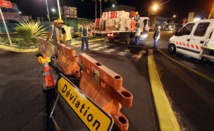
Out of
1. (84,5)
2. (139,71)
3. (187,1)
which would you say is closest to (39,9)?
(84,5)

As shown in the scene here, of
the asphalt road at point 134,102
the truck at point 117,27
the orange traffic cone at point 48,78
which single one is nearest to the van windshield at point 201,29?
the asphalt road at point 134,102

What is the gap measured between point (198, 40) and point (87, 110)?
7218 mm

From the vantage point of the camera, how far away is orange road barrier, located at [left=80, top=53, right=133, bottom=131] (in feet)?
6.49

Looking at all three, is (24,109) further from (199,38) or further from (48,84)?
(199,38)

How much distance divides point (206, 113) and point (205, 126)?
0.53 meters

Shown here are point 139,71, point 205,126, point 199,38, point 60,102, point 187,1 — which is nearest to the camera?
point 205,126

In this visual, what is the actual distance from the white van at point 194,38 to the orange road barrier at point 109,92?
248 inches

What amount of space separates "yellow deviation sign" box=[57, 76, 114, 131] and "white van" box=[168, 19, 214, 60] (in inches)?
271

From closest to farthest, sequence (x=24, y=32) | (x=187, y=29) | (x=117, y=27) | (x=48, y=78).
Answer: (x=48, y=78) → (x=187, y=29) → (x=24, y=32) → (x=117, y=27)

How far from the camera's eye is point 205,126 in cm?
249

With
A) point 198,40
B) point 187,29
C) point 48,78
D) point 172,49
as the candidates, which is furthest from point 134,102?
point 172,49

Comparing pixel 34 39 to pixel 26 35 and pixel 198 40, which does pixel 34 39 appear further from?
pixel 198 40

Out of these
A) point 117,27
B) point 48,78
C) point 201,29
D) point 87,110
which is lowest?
point 48,78

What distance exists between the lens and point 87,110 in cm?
176
